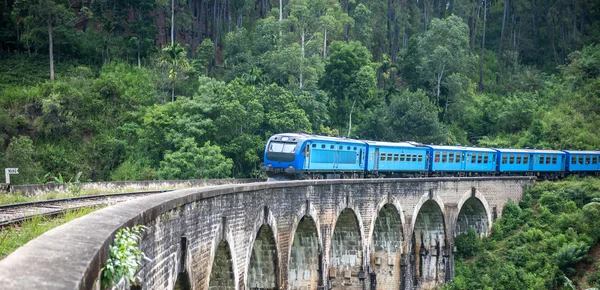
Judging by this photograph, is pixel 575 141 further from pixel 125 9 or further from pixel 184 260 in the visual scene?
pixel 184 260

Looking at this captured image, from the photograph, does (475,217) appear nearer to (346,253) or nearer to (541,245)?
(541,245)

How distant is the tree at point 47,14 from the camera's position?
46000 mm

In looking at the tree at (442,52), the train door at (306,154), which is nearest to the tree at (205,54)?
the tree at (442,52)

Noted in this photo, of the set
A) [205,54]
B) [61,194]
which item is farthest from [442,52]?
[61,194]

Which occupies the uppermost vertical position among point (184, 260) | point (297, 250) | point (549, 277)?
point (184, 260)

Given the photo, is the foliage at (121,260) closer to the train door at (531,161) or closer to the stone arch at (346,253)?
the stone arch at (346,253)

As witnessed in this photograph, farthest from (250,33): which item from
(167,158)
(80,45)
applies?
(167,158)

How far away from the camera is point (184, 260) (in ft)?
36.9

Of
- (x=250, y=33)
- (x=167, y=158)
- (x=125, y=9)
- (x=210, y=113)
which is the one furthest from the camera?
(x=250, y=33)

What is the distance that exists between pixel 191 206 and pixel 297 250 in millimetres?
12604

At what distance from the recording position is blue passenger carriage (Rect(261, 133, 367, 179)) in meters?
26.9

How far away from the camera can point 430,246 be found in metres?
35.7

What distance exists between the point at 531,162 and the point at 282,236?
2790cm

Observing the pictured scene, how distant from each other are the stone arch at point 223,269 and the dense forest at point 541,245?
64.7 feet
